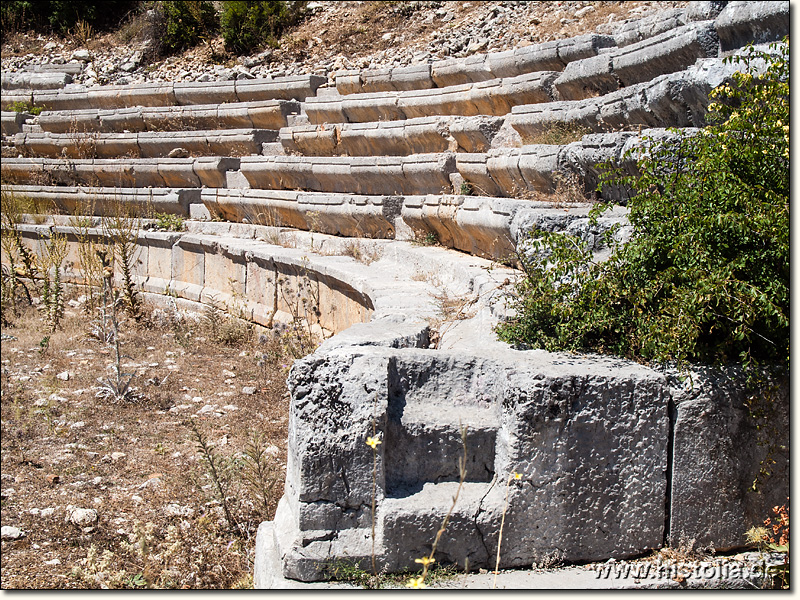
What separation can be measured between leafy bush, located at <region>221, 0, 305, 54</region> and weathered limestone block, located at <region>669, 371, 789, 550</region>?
1273 cm

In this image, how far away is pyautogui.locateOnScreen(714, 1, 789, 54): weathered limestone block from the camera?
5.05 m

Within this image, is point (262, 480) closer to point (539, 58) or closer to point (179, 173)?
point (539, 58)

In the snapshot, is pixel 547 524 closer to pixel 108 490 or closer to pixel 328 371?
pixel 328 371

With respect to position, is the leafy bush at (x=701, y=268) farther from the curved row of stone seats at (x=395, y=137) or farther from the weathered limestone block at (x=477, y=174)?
the curved row of stone seats at (x=395, y=137)

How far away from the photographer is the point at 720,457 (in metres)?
3.14

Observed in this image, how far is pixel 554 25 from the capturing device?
1055 cm

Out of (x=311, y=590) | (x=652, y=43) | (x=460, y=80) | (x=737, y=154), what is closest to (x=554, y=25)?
(x=460, y=80)

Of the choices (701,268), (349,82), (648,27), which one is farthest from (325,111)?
(701,268)

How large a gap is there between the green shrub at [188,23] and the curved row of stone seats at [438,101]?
18.0 ft

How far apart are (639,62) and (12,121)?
38.8 feet

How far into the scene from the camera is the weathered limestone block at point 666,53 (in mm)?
6000

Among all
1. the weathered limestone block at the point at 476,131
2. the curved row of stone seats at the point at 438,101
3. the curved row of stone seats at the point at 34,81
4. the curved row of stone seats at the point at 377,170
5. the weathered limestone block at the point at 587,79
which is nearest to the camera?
the curved row of stone seats at the point at 377,170

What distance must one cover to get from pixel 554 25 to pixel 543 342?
8.26 m

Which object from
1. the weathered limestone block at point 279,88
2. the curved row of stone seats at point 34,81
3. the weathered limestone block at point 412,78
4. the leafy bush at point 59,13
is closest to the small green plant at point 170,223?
the weathered limestone block at point 279,88
